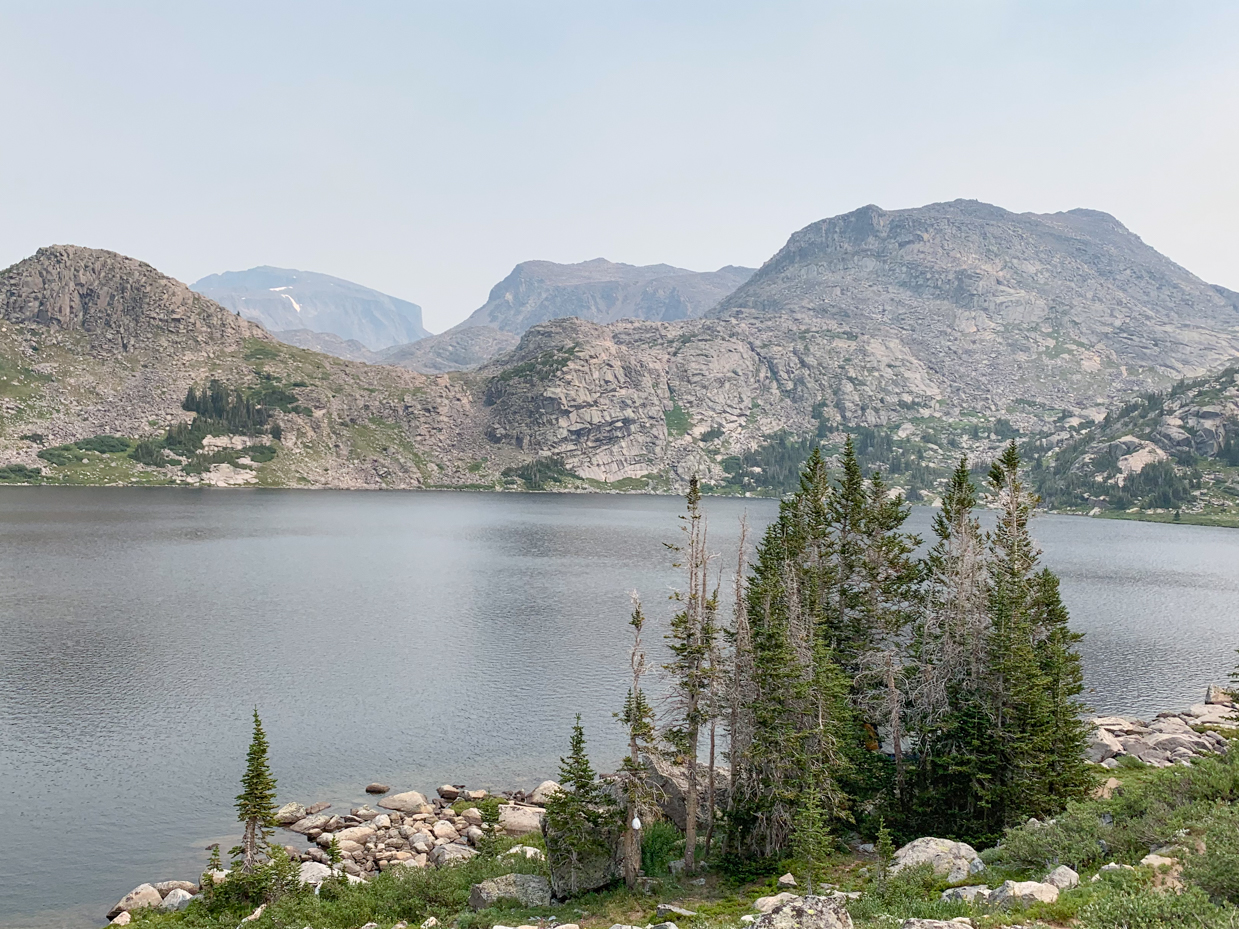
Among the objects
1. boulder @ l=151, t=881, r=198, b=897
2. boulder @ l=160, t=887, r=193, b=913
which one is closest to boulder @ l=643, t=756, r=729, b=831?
boulder @ l=160, t=887, r=193, b=913

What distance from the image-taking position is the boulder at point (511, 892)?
34.6 metres

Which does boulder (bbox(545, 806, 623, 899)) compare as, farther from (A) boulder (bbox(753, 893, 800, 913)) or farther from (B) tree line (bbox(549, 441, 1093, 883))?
(A) boulder (bbox(753, 893, 800, 913))

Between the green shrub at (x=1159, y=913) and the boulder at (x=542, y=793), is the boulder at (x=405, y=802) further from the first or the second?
the green shrub at (x=1159, y=913)

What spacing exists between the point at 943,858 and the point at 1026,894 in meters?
11.1

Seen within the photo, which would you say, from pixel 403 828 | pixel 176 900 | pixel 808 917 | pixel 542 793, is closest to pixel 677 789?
pixel 542 793

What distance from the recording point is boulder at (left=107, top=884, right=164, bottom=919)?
120 feet

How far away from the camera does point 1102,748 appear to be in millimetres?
52781

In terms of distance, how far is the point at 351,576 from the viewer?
5315 inches

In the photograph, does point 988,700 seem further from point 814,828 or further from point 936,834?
point 814,828

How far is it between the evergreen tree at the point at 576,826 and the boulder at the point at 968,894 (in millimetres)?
15875

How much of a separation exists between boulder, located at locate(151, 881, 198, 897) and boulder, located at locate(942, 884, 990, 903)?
37.1 m

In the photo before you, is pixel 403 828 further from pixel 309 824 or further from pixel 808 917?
pixel 808 917

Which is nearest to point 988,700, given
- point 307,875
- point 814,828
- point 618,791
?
point 814,828

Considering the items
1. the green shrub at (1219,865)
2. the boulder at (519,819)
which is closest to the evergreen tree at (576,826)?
the boulder at (519,819)
